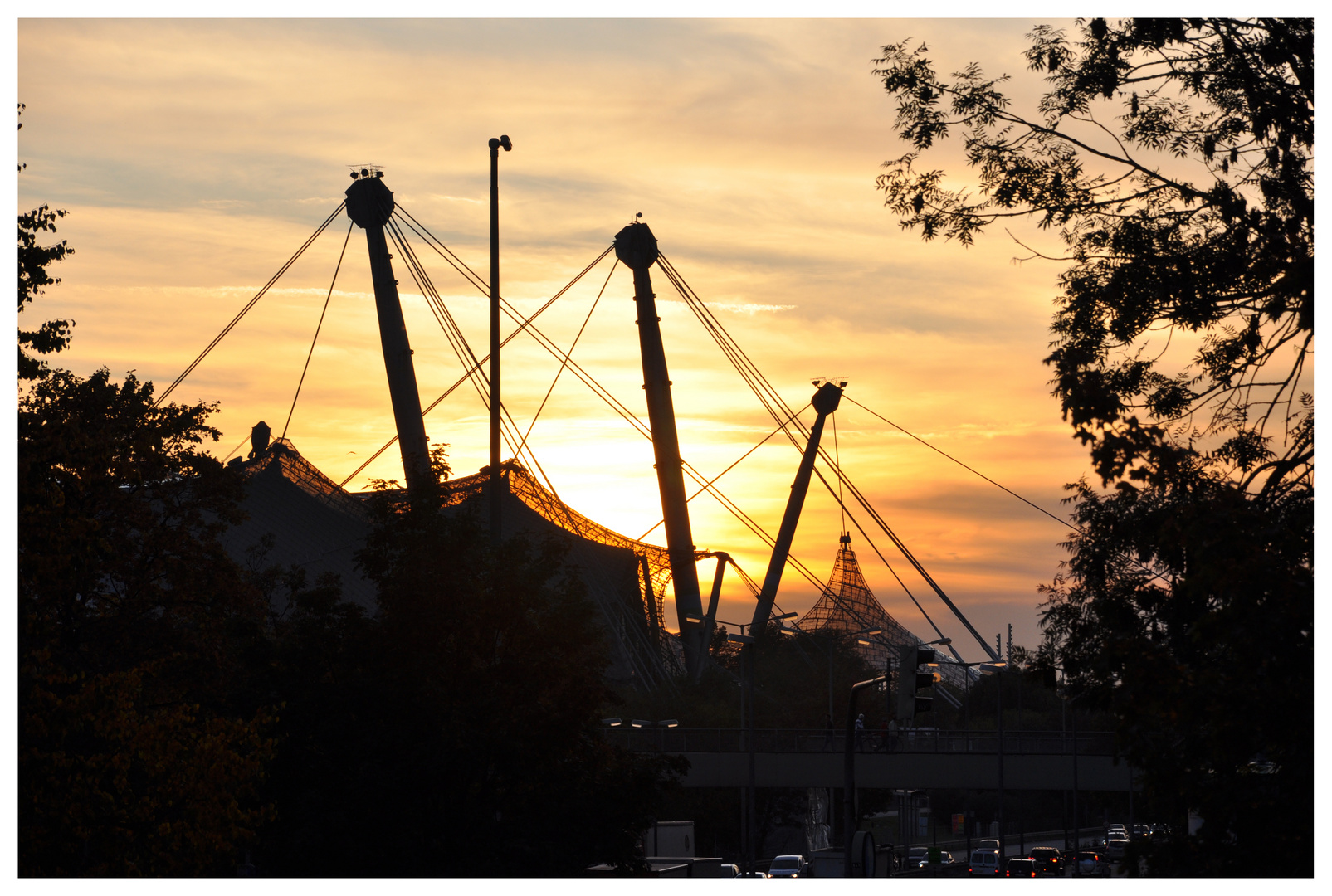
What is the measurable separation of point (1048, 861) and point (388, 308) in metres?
38.1

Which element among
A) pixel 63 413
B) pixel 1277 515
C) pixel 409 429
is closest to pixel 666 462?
pixel 409 429

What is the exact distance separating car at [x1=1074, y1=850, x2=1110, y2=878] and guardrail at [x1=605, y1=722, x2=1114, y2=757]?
8.96 meters

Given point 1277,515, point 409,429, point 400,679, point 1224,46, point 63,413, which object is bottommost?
point 400,679

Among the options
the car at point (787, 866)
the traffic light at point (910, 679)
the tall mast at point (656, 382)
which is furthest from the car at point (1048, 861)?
the traffic light at point (910, 679)

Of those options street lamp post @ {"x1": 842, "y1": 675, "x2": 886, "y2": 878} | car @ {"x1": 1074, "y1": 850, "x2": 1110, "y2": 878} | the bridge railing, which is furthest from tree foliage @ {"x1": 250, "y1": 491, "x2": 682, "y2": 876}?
car @ {"x1": 1074, "y1": 850, "x2": 1110, "y2": 878}

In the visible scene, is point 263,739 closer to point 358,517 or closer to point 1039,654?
point 1039,654

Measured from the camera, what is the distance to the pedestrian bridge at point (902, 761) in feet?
168

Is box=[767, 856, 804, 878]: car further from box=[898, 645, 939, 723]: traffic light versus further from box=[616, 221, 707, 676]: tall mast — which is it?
box=[898, 645, 939, 723]: traffic light

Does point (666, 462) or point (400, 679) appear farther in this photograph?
point (666, 462)

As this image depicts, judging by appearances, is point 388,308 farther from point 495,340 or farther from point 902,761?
point 495,340

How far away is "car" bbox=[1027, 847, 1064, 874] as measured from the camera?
2442 inches

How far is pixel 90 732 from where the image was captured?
777 inches

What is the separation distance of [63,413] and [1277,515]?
70.3ft

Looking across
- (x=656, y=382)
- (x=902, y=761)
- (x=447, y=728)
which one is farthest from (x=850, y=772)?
(x=656, y=382)
